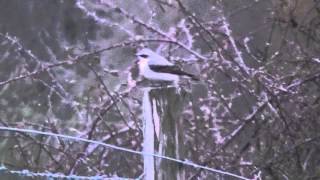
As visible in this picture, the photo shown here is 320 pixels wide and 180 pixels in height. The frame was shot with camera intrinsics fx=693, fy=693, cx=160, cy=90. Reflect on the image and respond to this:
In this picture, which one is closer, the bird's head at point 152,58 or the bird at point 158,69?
the bird at point 158,69

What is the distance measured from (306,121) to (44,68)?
2040 millimetres

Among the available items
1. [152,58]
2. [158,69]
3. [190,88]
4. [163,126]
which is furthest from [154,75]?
[190,88]

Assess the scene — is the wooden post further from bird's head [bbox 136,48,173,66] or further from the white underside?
bird's head [bbox 136,48,173,66]

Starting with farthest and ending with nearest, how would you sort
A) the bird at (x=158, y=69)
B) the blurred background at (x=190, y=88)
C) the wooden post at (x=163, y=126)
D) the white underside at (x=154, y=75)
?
1. the blurred background at (x=190, y=88)
2. the bird at (x=158, y=69)
3. the white underside at (x=154, y=75)
4. the wooden post at (x=163, y=126)

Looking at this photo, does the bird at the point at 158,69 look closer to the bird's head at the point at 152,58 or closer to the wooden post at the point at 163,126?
the bird's head at the point at 152,58

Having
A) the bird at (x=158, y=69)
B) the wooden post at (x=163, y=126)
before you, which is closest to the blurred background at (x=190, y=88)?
the bird at (x=158, y=69)

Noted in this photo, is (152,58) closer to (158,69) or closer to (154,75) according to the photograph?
(158,69)

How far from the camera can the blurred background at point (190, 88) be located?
4.92 meters

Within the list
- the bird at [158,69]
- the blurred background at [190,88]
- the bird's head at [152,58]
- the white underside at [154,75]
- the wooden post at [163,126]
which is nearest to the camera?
the wooden post at [163,126]

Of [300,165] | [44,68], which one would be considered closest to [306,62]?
[300,165]

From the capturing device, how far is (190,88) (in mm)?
5312

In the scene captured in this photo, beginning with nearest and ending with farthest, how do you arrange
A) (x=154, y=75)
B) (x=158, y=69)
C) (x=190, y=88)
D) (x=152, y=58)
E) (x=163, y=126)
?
(x=163, y=126) < (x=154, y=75) < (x=158, y=69) < (x=152, y=58) < (x=190, y=88)

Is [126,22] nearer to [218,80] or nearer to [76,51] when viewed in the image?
[76,51]

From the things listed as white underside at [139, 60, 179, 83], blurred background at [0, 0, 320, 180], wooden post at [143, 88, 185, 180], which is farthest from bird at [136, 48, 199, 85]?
wooden post at [143, 88, 185, 180]
